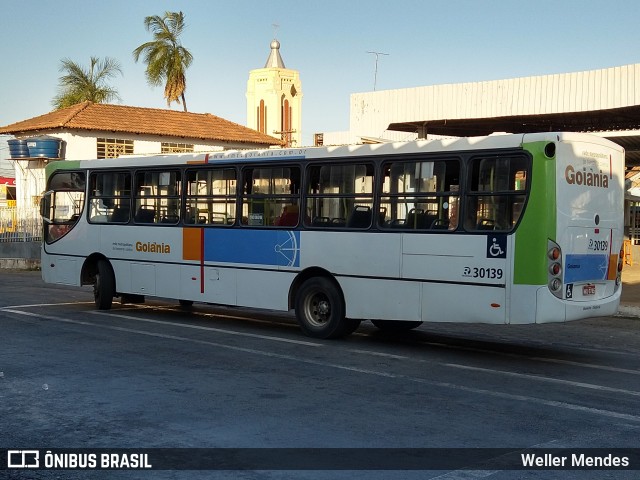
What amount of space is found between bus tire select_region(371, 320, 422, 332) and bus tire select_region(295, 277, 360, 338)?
44.1 inches

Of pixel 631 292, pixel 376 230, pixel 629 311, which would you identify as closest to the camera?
pixel 376 230

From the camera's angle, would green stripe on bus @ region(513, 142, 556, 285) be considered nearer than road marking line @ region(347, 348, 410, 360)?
Yes

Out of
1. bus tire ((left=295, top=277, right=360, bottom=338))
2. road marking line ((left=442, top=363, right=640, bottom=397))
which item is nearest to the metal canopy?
bus tire ((left=295, top=277, right=360, bottom=338))

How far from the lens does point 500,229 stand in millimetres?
11219

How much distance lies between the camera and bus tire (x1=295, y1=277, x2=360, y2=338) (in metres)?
13.0

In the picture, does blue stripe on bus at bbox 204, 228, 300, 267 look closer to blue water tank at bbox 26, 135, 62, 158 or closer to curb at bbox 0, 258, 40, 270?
curb at bbox 0, 258, 40, 270

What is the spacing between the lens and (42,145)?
41.2 metres

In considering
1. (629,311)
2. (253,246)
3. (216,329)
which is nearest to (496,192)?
(253,246)

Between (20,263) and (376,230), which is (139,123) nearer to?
(20,263)

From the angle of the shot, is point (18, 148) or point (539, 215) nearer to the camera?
point (539, 215)

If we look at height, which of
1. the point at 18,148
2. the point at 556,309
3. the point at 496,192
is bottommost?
the point at 556,309

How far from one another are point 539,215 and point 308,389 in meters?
3.64

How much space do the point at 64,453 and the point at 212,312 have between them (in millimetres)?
10526

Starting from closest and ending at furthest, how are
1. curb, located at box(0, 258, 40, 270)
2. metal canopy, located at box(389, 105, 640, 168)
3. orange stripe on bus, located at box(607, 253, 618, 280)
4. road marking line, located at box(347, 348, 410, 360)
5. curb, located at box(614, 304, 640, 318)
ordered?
road marking line, located at box(347, 348, 410, 360) → orange stripe on bus, located at box(607, 253, 618, 280) → curb, located at box(614, 304, 640, 318) → metal canopy, located at box(389, 105, 640, 168) → curb, located at box(0, 258, 40, 270)
